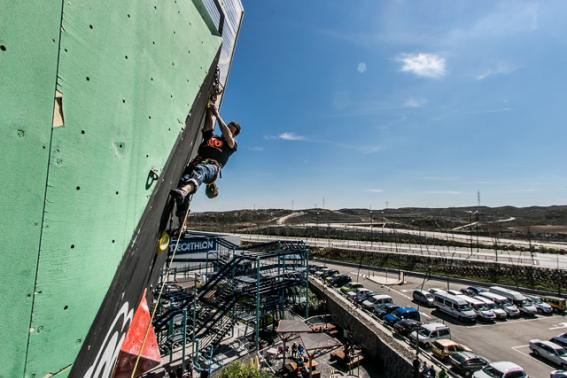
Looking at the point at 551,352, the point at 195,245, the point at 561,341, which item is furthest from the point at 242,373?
the point at 561,341

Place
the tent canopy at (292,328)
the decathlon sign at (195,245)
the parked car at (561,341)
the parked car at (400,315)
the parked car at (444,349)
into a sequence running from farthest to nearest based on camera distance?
the decathlon sign at (195,245) < the parked car at (400,315) < the parked car at (561,341) < the parked car at (444,349) < the tent canopy at (292,328)

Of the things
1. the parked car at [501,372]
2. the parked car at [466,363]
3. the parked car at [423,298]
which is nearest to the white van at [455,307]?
the parked car at [423,298]

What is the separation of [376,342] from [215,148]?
47.6 ft

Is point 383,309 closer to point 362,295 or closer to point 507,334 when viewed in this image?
point 362,295

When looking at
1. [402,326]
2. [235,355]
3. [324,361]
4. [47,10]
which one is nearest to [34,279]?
[47,10]

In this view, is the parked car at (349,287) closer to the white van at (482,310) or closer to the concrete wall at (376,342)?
the concrete wall at (376,342)

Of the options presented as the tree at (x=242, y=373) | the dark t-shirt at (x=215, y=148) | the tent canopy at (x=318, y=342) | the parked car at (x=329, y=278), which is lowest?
the parked car at (x=329, y=278)

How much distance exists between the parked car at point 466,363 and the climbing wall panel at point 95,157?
16057 mm

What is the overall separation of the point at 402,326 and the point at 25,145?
19711 millimetres

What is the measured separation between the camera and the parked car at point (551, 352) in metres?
13.6

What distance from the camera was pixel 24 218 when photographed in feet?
4.50

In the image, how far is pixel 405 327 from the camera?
667 inches

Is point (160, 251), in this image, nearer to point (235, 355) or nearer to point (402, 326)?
point (235, 355)

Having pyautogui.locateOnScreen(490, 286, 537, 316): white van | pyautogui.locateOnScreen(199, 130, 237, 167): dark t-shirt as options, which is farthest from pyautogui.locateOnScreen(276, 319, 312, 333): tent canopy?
pyautogui.locateOnScreen(490, 286, 537, 316): white van
